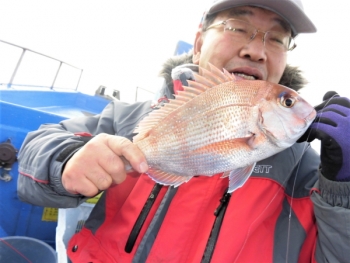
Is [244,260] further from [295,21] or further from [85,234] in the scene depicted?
[295,21]

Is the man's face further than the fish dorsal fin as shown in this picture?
Yes

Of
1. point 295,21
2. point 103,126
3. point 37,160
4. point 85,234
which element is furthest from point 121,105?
point 295,21

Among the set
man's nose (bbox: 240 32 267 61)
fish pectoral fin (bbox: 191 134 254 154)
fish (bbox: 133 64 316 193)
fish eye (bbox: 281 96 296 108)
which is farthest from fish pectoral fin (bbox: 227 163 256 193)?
A: man's nose (bbox: 240 32 267 61)

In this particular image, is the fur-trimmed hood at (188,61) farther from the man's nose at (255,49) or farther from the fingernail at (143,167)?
the fingernail at (143,167)

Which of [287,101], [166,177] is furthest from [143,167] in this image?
[287,101]

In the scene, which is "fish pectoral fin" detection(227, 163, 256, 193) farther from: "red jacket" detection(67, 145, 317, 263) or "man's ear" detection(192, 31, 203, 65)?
"man's ear" detection(192, 31, 203, 65)

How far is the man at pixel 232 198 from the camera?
4.33 feet

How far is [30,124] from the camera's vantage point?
7.59 ft

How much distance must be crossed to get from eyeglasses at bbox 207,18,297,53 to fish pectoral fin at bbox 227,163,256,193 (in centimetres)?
92

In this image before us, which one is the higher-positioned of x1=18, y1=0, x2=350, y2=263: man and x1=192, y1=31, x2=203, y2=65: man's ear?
x1=192, y1=31, x2=203, y2=65: man's ear

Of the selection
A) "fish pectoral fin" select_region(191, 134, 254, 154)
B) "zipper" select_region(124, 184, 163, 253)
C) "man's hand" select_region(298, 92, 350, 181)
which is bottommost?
"zipper" select_region(124, 184, 163, 253)

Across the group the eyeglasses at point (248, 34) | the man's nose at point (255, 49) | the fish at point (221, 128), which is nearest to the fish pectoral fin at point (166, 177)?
the fish at point (221, 128)

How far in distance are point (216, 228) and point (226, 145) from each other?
693 millimetres

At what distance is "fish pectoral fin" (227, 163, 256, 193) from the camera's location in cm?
103
